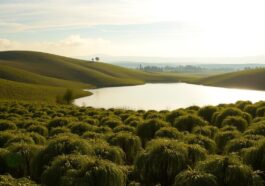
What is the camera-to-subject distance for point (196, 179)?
13.2 m

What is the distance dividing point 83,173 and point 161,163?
162 inches

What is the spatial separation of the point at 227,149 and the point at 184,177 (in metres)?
7.81

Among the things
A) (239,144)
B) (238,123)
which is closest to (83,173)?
(239,144)

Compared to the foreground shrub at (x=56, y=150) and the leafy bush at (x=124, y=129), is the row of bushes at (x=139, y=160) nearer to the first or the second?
the foreground shrub at (x=56, y=150)

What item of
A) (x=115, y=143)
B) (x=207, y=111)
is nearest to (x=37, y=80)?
(x=207, y=111)

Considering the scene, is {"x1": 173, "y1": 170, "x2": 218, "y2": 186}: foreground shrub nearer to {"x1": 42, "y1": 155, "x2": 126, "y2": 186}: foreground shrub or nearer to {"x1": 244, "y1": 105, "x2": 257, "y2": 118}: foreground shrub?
{"x1": 42, "y1": 155, "x2": 126, "y2": 186}: foreground shrub

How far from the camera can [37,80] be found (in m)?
196

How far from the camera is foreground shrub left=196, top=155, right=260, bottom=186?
14.2 meters

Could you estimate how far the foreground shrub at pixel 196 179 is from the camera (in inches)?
520

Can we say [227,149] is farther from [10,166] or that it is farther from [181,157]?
[10,166]

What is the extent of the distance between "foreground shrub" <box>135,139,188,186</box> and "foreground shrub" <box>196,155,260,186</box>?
6.56 ft

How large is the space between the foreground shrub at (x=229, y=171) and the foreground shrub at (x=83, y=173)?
3.46 meters

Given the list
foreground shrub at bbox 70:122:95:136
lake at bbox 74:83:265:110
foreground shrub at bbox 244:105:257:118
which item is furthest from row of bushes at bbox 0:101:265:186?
lake at bbox 74:83:265:110

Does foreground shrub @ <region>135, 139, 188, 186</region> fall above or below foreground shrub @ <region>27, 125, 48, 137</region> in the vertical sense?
above
